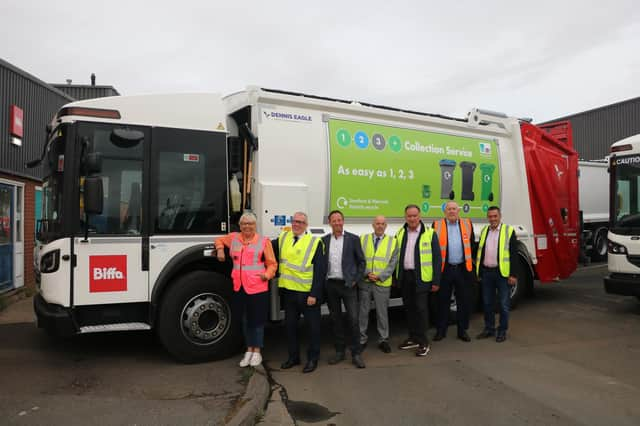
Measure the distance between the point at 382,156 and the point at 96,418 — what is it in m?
4.52

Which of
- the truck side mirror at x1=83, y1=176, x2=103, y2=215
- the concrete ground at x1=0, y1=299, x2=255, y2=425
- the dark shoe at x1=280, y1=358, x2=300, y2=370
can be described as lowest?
the dark shoe at x1=280, y1=358, x2=300, y2=370

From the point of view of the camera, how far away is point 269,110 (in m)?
5.84

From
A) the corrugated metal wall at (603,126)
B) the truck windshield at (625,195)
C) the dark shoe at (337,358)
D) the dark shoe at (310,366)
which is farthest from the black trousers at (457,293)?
the corrugated metal wall at (603,126)

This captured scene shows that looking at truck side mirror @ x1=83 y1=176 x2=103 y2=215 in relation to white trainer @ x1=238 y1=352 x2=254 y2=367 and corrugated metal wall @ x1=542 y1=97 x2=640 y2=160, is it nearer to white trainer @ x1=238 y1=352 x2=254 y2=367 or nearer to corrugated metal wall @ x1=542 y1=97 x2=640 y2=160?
white trainer @ x1=238 y1=352 x2=254 y2=367

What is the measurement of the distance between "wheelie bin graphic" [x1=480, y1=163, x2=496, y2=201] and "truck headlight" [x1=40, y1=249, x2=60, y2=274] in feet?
19.6

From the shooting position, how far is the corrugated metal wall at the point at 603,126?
20.7m

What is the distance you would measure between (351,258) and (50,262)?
3.10 m

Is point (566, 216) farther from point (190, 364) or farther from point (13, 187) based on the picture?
point (13, 187)

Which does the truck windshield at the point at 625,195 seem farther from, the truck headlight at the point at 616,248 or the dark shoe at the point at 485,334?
the dark shoe at the point at 485,334

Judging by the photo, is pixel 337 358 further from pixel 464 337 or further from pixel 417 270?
pixel 464 337

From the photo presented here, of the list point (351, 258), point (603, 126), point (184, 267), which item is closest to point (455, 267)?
point (351, 258)

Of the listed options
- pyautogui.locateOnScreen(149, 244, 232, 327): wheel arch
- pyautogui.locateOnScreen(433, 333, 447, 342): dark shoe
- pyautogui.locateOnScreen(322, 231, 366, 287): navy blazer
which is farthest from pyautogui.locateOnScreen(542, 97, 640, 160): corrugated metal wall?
pyautogui.locateOnScreen(149, 244, 232, 327): wheel arch

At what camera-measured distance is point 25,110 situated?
414 inches

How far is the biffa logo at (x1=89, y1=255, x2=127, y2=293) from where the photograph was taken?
499 cm
